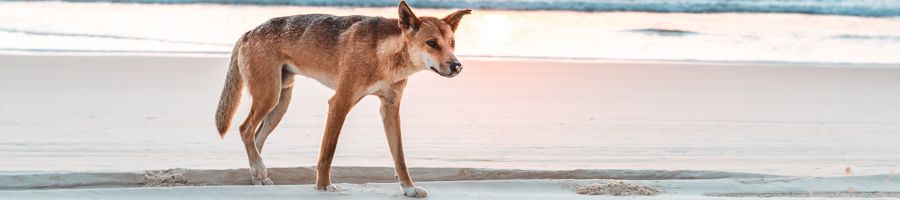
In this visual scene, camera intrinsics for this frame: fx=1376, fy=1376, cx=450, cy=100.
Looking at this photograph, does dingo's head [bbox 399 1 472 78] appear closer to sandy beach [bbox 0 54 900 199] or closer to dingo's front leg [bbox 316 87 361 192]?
dingo's front leg [bbox 316 87 361 192]

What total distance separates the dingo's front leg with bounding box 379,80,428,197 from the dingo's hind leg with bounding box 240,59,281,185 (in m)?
0.64

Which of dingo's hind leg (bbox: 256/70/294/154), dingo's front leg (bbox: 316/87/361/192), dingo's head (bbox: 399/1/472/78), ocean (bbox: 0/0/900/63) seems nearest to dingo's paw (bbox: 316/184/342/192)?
dingo's front leg (bbox: 316/87/361/192)

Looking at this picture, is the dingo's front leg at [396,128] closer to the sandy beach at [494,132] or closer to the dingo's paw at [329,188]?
the sandy beach at [494,132]

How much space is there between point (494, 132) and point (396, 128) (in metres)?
3.28

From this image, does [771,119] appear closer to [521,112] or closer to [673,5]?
[521,112]

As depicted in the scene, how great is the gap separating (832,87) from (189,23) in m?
10.6

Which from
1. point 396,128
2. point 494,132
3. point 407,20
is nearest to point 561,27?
point 494,132

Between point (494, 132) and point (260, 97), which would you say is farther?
point (494, 132)

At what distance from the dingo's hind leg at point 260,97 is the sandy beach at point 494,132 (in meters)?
0.17

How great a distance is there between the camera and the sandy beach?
23.7 feet

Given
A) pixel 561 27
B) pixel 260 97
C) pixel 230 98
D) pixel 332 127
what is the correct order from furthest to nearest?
pixel 561 27 → pixel 230 98 → pixel 260 97 → pixel 332 127

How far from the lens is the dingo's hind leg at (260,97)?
702 centimetres

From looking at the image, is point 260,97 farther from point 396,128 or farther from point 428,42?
point 428,42

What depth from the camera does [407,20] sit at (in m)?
6.31
